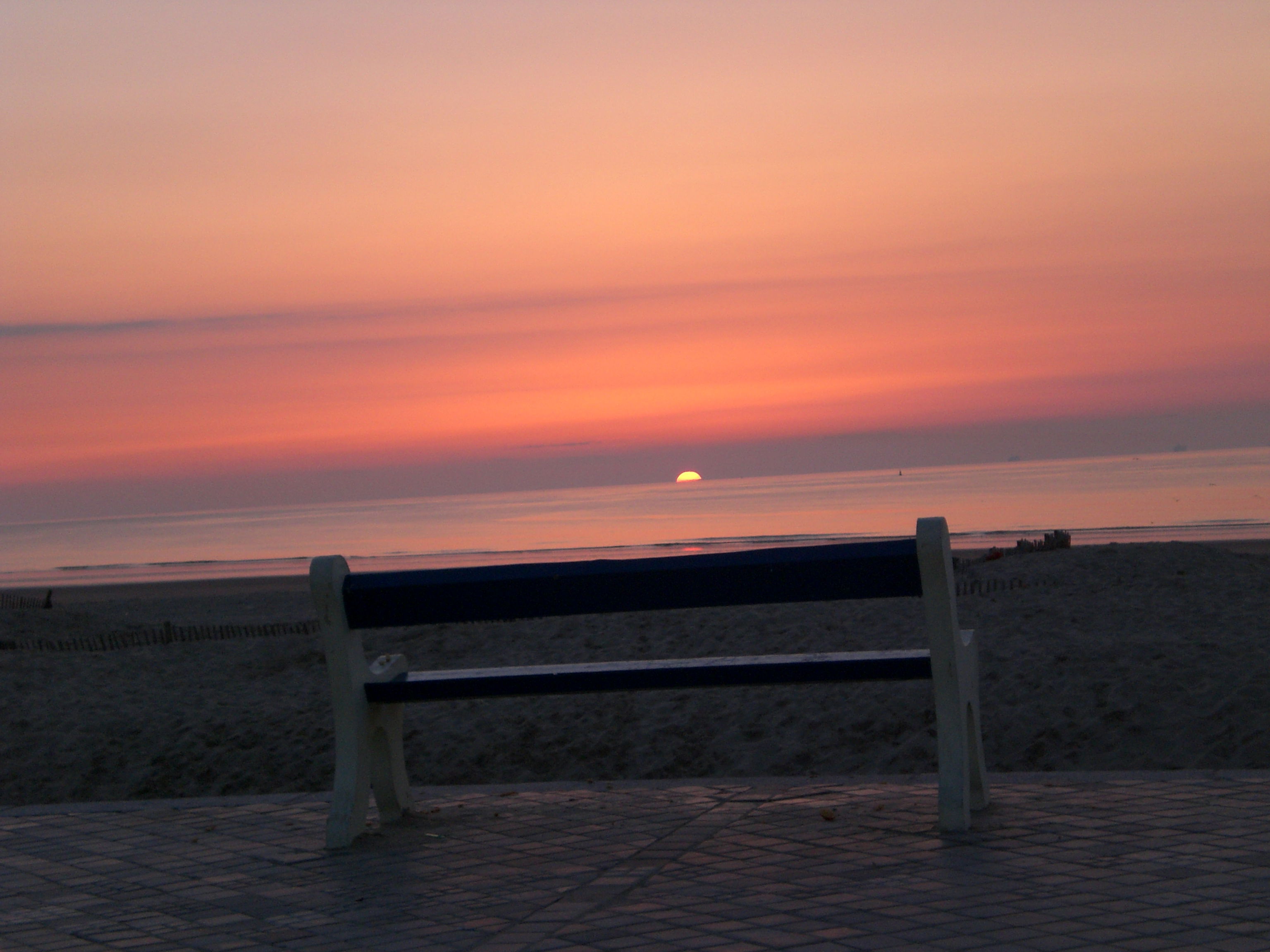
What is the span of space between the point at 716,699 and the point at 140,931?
18.5ft

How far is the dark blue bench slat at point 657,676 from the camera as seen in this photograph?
4555 mm

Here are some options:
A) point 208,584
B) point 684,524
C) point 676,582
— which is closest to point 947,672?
point 676,582

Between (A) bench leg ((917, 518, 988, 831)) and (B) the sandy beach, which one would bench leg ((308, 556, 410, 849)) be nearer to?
(A) bench leg ((917, 518, 988, 831))

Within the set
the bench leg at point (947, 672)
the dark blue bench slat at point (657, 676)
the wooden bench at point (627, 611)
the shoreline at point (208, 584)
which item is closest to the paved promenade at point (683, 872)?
the bench leg at point (947, 672)

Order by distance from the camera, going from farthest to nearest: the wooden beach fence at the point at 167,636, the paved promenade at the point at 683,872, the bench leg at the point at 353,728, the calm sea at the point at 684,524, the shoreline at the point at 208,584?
the calm sea at the point at 684,524 → the shoreline at the point at 208,584 → the wooden beach fence at the point at 167,636 → the bench leg at the point at 353,728 → the paved promenade at the point at 683,872

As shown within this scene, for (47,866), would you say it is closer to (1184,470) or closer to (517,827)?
(517,827)

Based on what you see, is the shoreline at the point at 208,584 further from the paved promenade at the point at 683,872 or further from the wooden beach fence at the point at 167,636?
the paved promenade at the point at 683,872

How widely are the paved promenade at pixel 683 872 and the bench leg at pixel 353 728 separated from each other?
0.15 meters

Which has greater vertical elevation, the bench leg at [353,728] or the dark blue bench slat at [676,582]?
the dark blue bench slat at [676,582]

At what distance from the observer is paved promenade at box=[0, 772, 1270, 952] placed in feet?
11.0

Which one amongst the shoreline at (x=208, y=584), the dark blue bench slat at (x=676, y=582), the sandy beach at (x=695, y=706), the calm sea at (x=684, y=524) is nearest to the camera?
the dark blue bench slat at (x=676, y=582)

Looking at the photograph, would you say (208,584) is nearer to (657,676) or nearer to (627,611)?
(657,676)

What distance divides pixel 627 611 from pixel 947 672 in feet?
3.96

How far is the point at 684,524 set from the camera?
2432 inches
